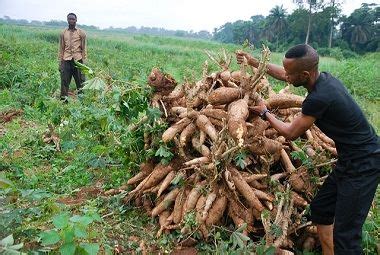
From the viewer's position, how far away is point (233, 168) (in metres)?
3.26

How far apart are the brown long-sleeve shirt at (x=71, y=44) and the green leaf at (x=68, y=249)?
5694 mm

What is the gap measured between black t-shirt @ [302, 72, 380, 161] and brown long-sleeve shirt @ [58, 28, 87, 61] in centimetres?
571

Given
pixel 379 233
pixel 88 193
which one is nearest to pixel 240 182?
pixel 379 233

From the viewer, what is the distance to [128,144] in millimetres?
3863

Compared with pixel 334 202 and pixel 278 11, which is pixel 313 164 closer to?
pixel 334 202

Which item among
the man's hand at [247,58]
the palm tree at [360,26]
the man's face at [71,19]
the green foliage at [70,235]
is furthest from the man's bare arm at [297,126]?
the palm tree at [360,26]

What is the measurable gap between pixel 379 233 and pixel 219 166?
146cm

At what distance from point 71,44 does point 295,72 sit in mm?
5668

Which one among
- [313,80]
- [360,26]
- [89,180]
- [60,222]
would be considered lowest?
[89,180]

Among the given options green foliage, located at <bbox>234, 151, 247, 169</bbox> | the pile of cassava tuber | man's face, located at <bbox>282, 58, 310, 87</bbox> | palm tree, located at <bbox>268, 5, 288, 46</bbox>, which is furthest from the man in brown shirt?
palm tree, located at <bbox>268, 5, 288, 46</bbox>

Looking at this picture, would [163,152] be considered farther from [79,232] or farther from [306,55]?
[306,55]

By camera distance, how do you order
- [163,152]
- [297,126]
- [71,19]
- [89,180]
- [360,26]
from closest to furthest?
[297,126]
[163,152]
[89,180]
[71,19]
[360,26]

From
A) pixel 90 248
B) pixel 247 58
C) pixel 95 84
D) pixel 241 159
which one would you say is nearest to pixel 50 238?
pixel 90 248

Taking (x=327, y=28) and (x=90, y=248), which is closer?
(x=90, y=248)
